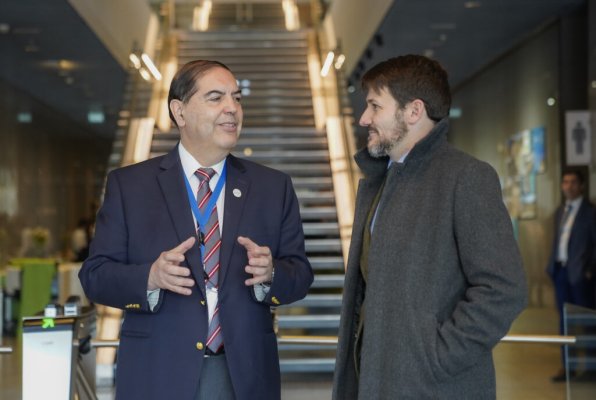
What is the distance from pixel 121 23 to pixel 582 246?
34.4 feet

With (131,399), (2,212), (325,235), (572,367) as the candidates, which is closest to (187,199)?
(131,399)

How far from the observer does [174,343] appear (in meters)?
2.66

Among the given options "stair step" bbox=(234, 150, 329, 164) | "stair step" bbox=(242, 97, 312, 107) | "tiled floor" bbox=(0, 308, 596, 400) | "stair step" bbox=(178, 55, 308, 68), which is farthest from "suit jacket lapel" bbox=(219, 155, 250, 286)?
"stair step" bbox=(178, 55, 308, 68)

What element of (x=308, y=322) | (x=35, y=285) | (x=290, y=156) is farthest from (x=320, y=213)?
(x=35, y=285)

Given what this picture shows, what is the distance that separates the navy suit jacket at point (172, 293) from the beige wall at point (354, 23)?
10.1 meters

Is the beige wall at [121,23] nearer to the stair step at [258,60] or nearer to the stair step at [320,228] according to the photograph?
the stair step at [258,60]

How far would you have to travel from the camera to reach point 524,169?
1320 cm

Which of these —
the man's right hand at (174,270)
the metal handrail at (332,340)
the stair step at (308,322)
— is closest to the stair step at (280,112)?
the stair step at (308,322)

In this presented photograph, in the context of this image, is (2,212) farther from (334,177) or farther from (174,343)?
(174,343)

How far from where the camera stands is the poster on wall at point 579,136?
10523 millimetres

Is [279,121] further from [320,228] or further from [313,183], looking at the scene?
[320,228]

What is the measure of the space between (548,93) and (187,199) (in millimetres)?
10219

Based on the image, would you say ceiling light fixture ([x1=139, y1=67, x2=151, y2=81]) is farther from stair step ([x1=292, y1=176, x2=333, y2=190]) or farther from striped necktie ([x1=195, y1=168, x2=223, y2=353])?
striped necktie ([x1=195, y1=168, x2=223, y2=353])

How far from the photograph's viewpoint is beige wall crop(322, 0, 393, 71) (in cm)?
1438
